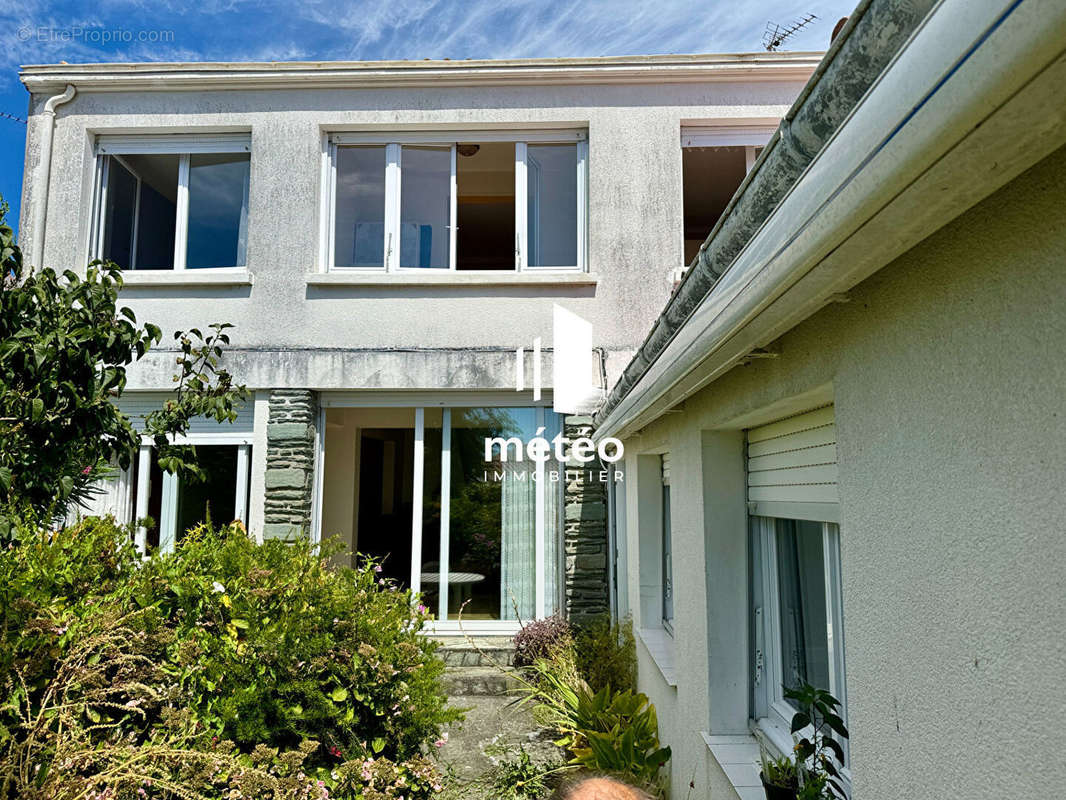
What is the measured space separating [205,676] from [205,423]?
19.5ft

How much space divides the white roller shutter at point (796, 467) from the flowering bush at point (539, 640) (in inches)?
196

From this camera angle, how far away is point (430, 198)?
9547 millimetres

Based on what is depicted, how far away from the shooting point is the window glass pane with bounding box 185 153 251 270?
9.57 metres

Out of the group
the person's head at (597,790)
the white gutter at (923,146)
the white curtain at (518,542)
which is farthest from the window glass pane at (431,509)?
the white gutter at (923,146)

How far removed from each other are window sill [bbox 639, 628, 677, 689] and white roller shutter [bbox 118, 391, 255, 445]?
562 cm

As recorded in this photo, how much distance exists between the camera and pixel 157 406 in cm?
916

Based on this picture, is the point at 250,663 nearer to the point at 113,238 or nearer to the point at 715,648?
the point at 715,648

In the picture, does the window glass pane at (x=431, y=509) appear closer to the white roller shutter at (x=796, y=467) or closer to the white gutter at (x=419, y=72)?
the white gutter at (x=419, y=72)

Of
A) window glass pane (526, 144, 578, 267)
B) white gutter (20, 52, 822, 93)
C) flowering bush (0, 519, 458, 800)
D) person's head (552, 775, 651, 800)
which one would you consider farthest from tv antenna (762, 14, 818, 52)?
person's head (552, 775, 651, 800)

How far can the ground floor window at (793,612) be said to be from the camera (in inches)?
106

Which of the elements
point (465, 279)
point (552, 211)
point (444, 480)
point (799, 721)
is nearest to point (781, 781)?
point (799, 721)

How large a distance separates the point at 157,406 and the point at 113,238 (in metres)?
2.54

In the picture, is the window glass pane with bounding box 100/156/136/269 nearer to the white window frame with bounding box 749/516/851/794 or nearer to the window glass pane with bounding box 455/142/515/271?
the window glass pane with bounding box 455/142/515/271

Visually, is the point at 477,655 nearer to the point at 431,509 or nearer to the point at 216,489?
the point at 431,509
